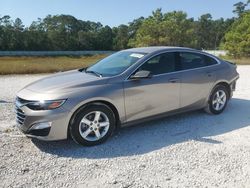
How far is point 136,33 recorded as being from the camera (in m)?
69.1

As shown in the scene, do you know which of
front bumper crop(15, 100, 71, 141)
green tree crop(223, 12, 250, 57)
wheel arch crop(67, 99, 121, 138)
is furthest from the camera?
green tree crop(223, 12, 250, 57)

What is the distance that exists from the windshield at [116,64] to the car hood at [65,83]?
289mm

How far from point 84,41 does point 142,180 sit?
3889 inches

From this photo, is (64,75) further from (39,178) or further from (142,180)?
(142,180)

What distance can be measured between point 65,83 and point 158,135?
1.84 metres

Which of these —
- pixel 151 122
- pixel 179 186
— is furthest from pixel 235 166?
pixel 151 122

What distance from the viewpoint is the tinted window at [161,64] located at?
5.82 meters

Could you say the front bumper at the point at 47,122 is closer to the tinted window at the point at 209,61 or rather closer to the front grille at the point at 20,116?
the front grille at the point at 20,116

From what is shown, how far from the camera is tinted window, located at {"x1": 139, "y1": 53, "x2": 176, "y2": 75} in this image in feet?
19.1

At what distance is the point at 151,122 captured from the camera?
6355mm

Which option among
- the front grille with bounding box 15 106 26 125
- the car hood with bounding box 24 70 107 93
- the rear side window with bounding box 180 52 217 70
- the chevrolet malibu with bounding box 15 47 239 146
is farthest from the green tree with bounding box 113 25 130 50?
the front grille with bounding box 15 106 26 125

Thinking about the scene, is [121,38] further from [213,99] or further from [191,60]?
[191,60]

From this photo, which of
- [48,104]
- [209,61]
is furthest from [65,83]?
[209,61]

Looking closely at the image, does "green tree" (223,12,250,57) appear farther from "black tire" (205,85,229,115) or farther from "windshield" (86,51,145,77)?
"windshield" (86,51,145,77)
